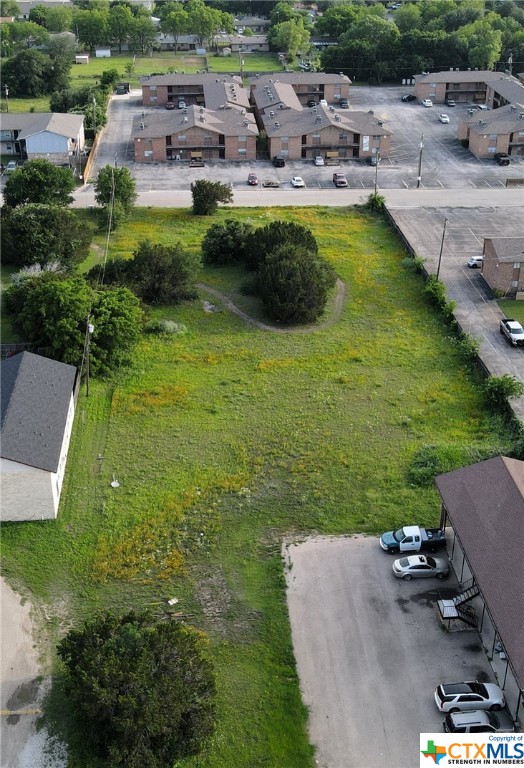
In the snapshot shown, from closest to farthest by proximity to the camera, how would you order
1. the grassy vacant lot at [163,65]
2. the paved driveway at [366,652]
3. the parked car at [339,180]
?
the paved driveway at [366,652] < the parked car at [339,180] < the grassy vacant lot at [163,65]

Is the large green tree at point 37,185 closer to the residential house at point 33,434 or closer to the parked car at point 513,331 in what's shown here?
the residential house at point 33,434

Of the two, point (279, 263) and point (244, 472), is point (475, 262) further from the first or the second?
point (244, 472)

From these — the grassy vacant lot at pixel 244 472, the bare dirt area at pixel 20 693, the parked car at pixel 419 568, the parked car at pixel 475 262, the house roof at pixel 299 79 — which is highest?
the house roof at pixel 299 79

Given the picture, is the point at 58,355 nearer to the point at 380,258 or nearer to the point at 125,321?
the point at 125,321

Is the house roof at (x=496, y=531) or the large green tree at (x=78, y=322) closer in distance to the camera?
the house roof at (x=496, y=531)

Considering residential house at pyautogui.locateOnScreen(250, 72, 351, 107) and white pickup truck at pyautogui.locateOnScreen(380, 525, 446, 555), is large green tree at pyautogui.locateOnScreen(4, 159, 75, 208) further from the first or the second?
white pickup truck at pyautogui.locateOnScreen(380, 525, 446, 555)

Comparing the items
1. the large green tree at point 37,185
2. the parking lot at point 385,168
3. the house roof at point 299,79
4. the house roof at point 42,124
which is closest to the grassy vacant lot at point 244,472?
the large green tree at point 37,185
